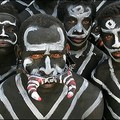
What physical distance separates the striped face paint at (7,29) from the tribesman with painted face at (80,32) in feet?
1.30

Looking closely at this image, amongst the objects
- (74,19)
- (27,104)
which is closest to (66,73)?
→ (27,104)

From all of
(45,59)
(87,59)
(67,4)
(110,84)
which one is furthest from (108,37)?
(45,59)

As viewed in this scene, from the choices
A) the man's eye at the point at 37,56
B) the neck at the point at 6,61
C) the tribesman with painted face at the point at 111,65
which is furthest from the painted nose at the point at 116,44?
the neck at the point at 6,61

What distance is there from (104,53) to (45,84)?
971mm

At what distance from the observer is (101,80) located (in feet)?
8.93

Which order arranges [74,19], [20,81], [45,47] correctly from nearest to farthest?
[45,47] < [20,81] < [74,19]

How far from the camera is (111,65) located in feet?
8.94

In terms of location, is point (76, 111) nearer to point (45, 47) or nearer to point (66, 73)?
point (66, 73)

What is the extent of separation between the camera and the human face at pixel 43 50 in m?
2.20

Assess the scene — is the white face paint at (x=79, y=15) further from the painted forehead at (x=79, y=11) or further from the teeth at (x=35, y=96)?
the teeth at (x=35, y=96)

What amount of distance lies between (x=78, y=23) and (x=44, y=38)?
80cm

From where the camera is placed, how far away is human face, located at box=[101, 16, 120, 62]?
2629mm

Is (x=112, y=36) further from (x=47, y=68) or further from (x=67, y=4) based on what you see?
(x=47, y=68)

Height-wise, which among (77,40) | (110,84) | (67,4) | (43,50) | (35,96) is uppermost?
(67,4)
